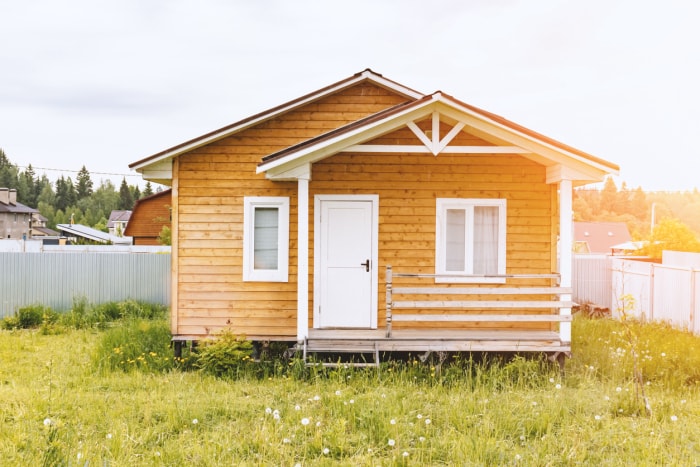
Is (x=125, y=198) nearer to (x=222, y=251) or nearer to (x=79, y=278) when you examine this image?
(x=79, y=278)

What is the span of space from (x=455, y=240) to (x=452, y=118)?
2.22 metres

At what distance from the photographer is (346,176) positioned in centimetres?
936

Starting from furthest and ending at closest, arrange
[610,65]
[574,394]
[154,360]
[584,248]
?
1. [584,248]
2. [610,65]
3. [154,360]
4. [574,394]

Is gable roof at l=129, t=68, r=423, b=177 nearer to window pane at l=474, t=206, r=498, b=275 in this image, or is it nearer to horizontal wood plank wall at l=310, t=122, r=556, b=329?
horizontal wood plank wall at l=310, t=122, r=556, b=329

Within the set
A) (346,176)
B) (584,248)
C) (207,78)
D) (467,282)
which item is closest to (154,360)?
(346,176)

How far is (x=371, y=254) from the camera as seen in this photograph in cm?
928

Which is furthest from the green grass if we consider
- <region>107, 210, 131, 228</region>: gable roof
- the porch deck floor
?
<region>107, 210, 131, 228</region>: gable roof

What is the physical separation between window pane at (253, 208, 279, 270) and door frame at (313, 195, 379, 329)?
30.3 inches

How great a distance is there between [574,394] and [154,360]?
627 centimetres

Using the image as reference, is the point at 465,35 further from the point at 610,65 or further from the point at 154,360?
the point at 154,360

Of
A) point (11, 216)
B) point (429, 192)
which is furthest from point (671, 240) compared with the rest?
point (11, 216)

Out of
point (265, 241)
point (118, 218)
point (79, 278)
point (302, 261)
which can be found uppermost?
point (118, 218)

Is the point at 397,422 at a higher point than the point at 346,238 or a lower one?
lower

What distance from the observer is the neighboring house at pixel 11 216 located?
2406 inches
